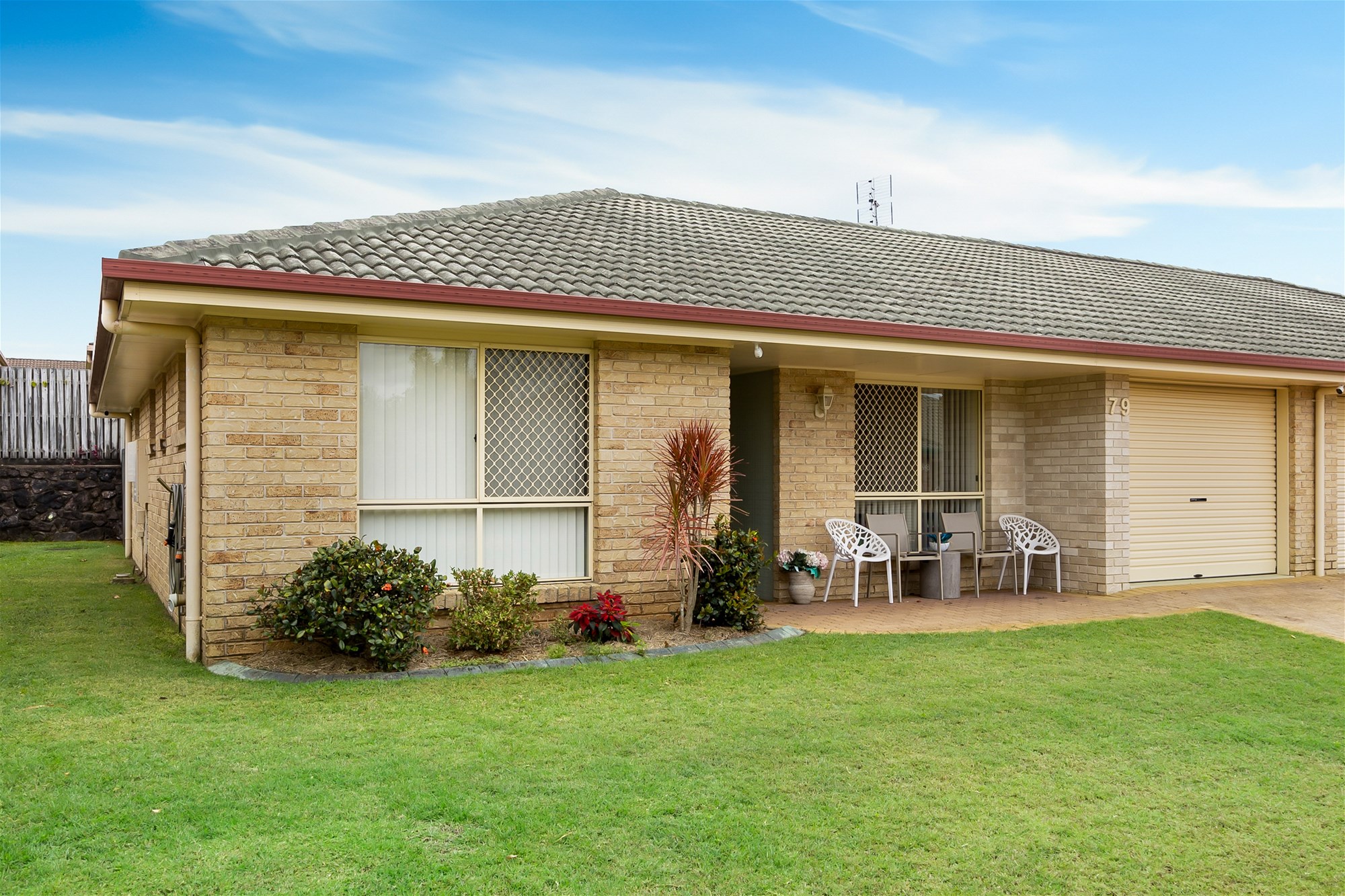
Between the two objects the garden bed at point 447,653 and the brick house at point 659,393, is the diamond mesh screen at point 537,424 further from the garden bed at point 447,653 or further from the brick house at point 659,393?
the garden bed at point 447,653

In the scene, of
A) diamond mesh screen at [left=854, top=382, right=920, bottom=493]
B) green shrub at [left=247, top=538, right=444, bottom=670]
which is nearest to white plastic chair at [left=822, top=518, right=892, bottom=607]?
diamond mesh screen at [left=854, top=382, right=920, bottom=493]

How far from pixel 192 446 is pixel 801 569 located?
6222 mm

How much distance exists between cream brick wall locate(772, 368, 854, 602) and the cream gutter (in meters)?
5.94

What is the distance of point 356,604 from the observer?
7027mm

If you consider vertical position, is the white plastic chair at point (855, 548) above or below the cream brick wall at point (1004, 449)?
below

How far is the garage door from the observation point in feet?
39.0

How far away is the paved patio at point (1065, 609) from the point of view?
30.6 ft

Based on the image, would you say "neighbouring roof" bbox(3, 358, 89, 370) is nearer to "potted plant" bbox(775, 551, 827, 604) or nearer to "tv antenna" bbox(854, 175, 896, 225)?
"tv antenna" bbox(854, 175, 896, 225)

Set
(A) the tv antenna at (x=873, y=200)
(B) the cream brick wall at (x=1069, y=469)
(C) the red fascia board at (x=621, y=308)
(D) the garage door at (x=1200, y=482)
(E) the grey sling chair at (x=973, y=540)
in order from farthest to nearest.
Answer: (A) the tv antenna at (x=873, y=200), (D) the garage door at (x=1200, y=482), (E) the grey sling chair at (x=973, y=540), (B) the cream brick wall at (x=1069, y=469), (C) the red fascia board at (x=621, y=308)

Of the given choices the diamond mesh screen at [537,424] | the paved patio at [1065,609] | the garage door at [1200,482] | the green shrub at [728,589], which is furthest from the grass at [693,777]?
the garage door at [1200,482]

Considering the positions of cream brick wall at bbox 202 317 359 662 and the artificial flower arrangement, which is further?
the artificial flower arrangement

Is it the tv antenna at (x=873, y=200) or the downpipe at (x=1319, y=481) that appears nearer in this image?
the downpipe at (x=1319, y=481)

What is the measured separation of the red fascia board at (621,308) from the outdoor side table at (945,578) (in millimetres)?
2634

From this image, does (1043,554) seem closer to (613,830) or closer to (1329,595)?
(1329,595)
